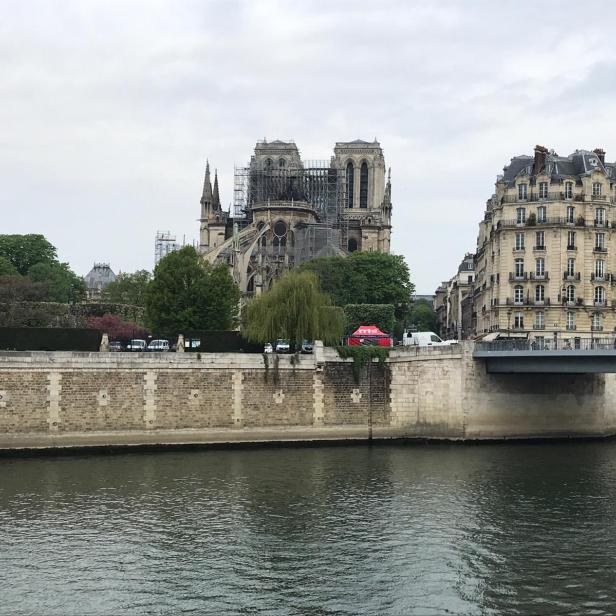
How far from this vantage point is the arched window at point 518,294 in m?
64.2

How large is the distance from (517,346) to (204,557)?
84.3 feet

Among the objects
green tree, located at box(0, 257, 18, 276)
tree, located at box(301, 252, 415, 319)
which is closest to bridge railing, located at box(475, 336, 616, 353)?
tree, located at box(301, 252, 415, 319)

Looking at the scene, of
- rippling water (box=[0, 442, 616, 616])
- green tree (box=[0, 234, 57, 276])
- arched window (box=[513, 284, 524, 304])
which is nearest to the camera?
rippling water (box=[0, 442, 616, 616])

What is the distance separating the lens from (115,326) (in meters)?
71.5

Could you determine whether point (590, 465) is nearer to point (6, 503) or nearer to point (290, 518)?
point (290, 518)

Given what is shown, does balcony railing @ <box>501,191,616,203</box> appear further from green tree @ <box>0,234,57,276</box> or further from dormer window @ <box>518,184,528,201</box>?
green tree @ <box>0,234,57,276</box>

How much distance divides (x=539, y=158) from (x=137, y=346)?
32.2 m

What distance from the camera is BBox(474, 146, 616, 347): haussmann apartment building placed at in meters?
63.2

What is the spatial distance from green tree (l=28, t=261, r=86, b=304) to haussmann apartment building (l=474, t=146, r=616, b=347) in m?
41.5

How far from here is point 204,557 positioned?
26.0m

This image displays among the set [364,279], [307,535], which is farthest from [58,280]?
[307,535]

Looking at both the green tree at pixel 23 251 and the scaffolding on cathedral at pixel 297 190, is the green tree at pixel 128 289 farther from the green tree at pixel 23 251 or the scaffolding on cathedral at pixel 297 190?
the scaffolding on cathedral at pixel 297 190

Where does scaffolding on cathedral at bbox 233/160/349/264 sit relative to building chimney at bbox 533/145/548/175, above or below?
above

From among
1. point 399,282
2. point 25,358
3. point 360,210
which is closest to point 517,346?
point 25,358
